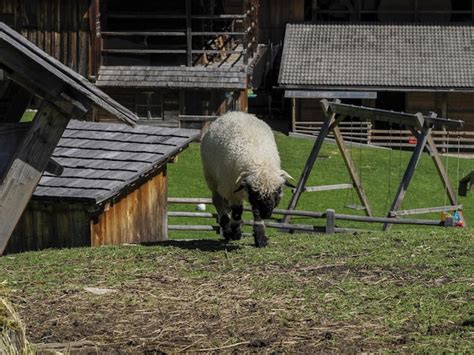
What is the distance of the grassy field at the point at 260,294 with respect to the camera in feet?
25.1

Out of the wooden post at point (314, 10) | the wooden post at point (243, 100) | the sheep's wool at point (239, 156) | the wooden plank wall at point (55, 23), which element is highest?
the wooden post at point (314, 10)

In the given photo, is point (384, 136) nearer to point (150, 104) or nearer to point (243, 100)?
point (243, 100)

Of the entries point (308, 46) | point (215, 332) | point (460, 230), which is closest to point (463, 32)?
point (308, 46)

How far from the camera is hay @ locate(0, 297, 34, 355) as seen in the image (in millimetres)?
5906

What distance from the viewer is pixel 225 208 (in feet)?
44.7

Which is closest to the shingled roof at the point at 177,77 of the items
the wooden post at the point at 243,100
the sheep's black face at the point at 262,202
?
the wooden post at the point at 243,100

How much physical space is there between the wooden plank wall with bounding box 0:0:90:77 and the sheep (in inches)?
818

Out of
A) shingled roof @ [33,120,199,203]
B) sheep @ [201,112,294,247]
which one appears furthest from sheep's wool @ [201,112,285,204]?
shingled roof @ [33,120,199,203]

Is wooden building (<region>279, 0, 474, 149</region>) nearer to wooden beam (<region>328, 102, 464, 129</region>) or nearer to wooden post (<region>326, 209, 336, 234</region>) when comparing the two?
wooden beam (<region>328, 102, 464, 129</region>)

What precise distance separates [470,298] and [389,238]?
3.59 metres

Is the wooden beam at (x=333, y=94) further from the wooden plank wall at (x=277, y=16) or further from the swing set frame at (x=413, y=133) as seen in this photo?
the swing set frame at (x=413, y=133)

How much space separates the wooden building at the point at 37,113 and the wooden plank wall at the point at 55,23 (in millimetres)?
27222

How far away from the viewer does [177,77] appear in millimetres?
33500

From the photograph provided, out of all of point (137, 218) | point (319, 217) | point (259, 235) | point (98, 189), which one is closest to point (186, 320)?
point (259, 235)
